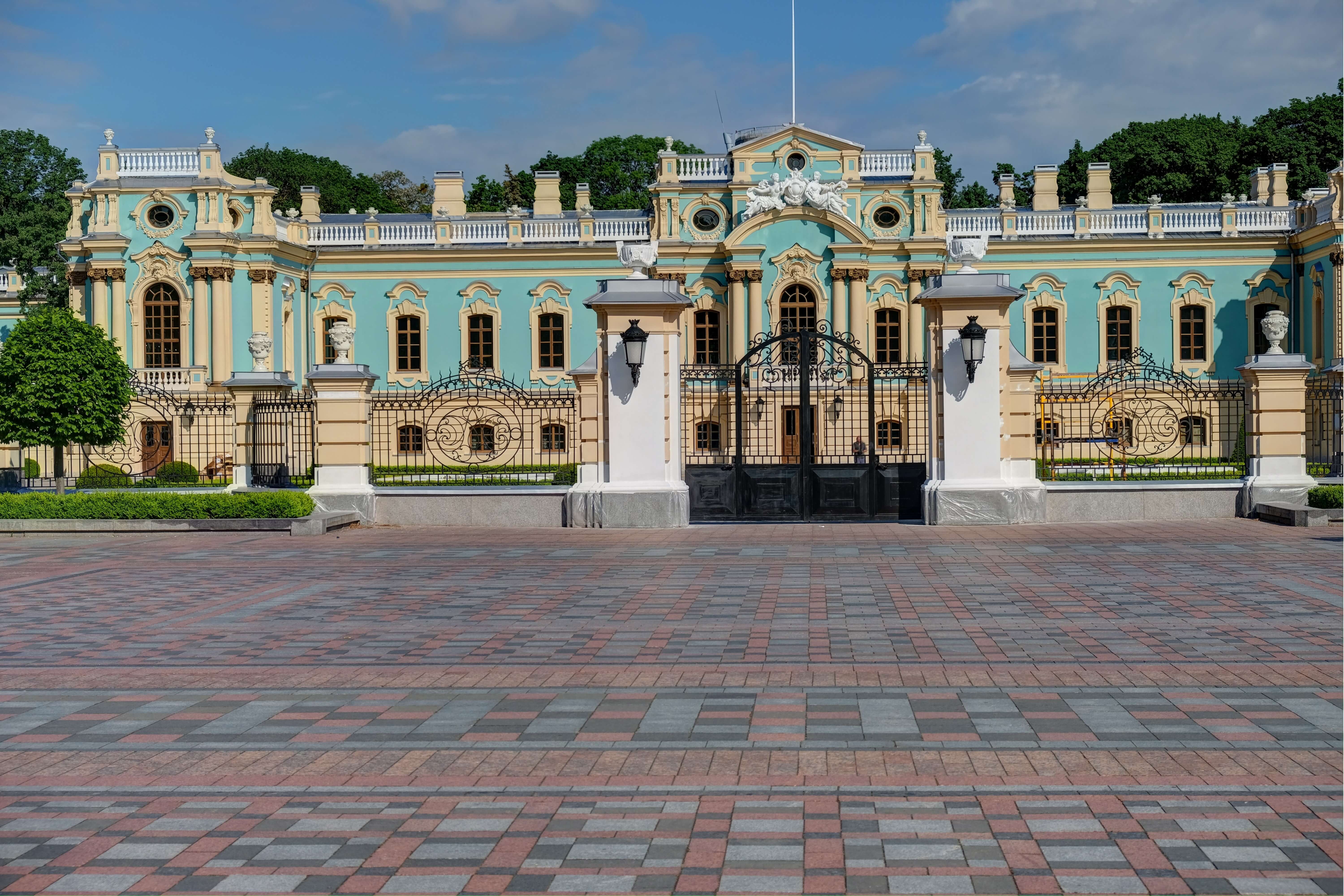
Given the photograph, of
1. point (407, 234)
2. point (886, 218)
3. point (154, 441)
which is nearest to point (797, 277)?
point (886, 218)

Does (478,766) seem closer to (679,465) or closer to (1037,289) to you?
(679,465)

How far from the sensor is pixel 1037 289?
131 feet

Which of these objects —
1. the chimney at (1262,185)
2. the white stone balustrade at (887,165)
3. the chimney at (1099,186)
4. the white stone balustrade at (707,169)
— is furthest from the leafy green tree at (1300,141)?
the white stone balustrade at (707,169)

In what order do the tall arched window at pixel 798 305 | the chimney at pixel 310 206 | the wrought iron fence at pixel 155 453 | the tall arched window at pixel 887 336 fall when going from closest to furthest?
the wrought iron fence at pixel 155 453 → the tall arched window at pixel 798 305 → the tall arched window at pixel 887 336 → the chimney at pixel 310 206

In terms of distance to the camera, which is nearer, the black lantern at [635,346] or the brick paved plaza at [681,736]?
the brick paved plaza at [681,736]

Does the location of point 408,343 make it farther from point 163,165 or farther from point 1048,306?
point 1048,306

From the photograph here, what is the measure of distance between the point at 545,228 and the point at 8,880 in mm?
37331

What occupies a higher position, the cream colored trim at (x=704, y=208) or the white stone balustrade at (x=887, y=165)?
the white stone balustrade at (x=887, y=165)

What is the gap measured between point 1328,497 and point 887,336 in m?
23.5

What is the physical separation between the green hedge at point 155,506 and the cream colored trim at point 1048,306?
90.6 feet

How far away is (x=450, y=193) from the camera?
1658 inches

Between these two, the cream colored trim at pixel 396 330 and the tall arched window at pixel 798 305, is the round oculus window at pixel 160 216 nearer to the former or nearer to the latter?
the cream colored trim at pixel 396 330

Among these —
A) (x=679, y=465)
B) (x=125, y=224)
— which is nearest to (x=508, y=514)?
(x=679, y=465)

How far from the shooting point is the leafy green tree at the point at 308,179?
2461 inches
